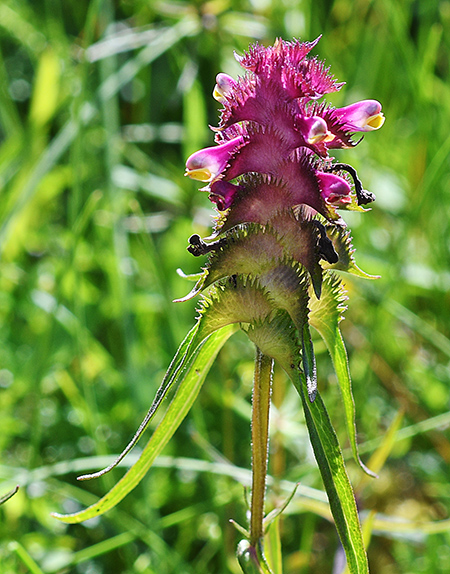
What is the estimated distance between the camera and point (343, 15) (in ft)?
7.75

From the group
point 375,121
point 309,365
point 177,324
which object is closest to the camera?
point 309,365

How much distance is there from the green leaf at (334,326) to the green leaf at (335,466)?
0.07 metres

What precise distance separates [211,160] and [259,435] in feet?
0.93

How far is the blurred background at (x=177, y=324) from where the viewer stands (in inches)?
48.1

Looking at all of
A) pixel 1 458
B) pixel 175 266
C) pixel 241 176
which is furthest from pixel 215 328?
pixel 175 266

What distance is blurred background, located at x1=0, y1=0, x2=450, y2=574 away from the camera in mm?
1221

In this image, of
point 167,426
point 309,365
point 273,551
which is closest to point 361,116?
point 309,365

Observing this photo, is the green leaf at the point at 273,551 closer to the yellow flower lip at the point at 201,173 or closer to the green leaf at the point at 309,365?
the green leaf at the point at 309,365

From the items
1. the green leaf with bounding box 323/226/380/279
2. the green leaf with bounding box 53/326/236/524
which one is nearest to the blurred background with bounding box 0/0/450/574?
the green leaf with bounding box 53/326/236/524

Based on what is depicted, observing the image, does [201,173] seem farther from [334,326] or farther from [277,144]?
[334,326]

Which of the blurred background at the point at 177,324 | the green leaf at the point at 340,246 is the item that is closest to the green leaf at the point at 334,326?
the green leaf at the point at 340,246

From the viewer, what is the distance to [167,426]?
2.23 ft

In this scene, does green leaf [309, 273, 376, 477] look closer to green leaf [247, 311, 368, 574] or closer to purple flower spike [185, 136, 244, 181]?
green leaf [247, 311, 368, 574]

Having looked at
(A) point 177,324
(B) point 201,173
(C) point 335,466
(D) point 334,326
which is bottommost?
(C) point 335,466
